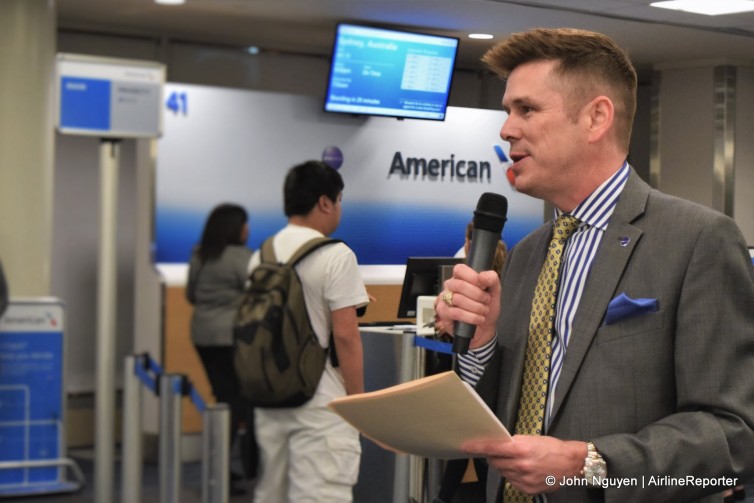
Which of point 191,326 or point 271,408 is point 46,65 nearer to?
point 191,326

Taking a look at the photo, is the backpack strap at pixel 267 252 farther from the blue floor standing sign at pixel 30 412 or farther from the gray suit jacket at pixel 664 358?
the blue floor standing sign at pixel 30 412

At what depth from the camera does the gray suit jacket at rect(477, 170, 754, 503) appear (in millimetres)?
1671

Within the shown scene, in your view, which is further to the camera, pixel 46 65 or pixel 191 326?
pixel 46 65

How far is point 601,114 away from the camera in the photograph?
6.21 feet

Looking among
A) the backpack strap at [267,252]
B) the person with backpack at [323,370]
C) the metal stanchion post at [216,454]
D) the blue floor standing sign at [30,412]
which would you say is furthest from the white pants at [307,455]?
the blue floor standing sign at [30,412]

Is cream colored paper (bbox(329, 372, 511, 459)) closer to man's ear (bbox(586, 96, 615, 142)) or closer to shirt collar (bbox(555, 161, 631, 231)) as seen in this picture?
shirt collar (bbox(555, 161, 631, 231))

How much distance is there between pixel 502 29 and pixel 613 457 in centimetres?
138

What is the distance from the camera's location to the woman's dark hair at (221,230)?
205 cm

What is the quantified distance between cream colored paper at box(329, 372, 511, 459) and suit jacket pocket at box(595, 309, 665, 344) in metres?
0.31

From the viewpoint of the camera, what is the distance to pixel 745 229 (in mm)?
2861

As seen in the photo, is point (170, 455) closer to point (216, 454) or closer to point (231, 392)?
point (216, 454)

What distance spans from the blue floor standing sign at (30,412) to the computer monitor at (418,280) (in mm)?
1202

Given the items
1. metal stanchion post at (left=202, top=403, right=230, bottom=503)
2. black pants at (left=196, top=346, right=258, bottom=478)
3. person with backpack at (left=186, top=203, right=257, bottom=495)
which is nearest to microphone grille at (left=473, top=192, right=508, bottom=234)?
person with backpack at (left=186, top=203, right=257, bottom=495)

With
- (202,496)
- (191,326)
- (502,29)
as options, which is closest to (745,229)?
(502,29)
